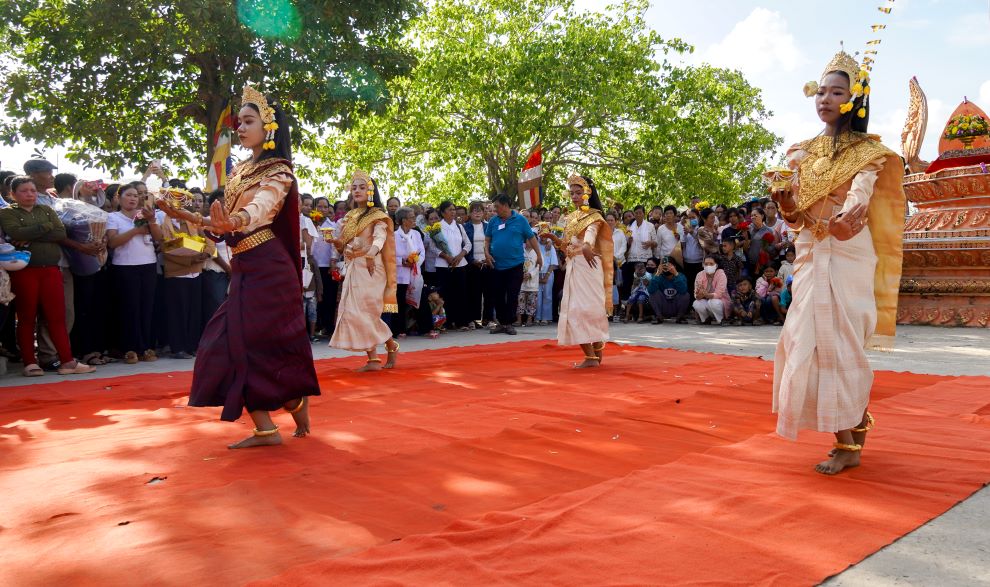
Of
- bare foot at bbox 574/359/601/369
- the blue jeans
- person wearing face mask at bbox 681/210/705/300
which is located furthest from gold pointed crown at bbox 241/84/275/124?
person wearing face mask at bbox 681/210/705/300

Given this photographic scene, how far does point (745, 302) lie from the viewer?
11516 millimetres

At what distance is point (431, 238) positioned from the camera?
11.0 meters

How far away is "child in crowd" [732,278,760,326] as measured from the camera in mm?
11414

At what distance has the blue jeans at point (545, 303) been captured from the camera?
12812 millimetres

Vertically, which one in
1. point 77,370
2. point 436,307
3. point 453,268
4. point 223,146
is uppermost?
point 223,146

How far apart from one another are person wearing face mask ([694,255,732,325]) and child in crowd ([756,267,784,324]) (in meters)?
0.46

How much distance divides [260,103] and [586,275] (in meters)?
3.72

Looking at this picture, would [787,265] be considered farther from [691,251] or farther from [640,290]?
[640,290]

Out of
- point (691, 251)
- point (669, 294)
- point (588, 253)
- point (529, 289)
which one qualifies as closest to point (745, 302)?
point (669, 294)

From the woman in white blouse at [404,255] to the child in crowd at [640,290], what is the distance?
3799 millimetres

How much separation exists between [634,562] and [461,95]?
20824mm

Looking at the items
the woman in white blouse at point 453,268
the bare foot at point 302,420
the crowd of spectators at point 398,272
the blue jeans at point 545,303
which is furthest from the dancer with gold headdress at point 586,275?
the blue jeans at point 545,303

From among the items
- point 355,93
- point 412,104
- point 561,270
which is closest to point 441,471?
point 561,270

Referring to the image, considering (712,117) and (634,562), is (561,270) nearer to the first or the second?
(634,562)
